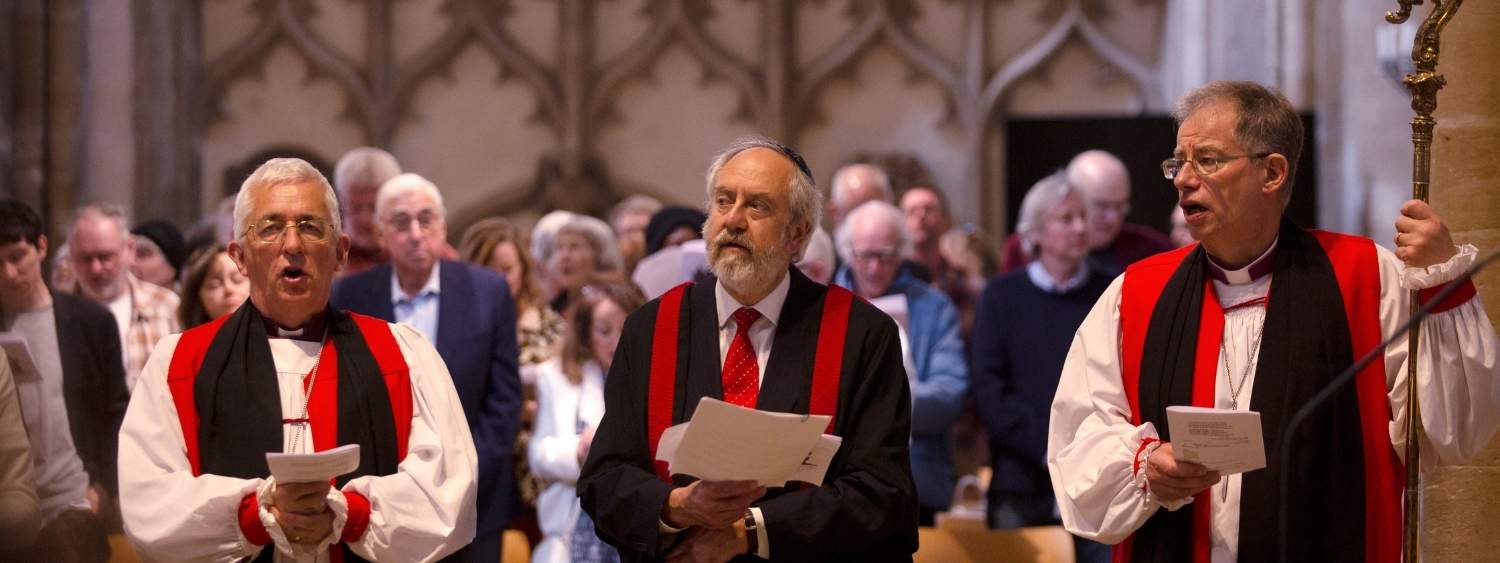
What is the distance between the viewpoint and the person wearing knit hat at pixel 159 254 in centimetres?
774

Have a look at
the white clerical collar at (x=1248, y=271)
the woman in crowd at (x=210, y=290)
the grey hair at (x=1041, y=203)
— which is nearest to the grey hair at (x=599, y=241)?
the grey hair at (x=1041, y=203)

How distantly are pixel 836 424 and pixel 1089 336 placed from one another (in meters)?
0.62

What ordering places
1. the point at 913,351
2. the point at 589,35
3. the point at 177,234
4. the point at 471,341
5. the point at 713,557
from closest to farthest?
the point at 713,557, the point at 471,341, the point at 913,351, the point at 177,234, the point at 589,35

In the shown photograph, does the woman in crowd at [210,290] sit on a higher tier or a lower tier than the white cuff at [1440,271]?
lower

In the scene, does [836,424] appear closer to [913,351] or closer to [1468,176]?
[1468,176]

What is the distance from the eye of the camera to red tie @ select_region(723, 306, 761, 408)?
4.37 metres

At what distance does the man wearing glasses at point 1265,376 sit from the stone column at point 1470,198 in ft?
1.97

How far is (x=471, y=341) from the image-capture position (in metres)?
6.21

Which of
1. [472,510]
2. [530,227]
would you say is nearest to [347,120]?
[530,227]

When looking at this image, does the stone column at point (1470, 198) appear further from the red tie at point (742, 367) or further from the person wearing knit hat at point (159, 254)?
the person wearing knit hat at point (159, 254)

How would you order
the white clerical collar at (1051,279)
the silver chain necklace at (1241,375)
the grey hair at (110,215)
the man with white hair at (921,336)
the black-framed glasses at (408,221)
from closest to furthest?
the silver chain necklace at (1241,375), the black-framed glasses at (408,221), the man with white hair at (921,336), the white clerical collar at (1051,279), the grey hair at (110,215)

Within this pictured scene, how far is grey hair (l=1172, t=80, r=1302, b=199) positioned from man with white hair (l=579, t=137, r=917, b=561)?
2.90 ft

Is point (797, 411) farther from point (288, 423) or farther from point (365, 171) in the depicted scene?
point (365, 171)

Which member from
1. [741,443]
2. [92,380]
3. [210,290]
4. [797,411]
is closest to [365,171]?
[210,290]
